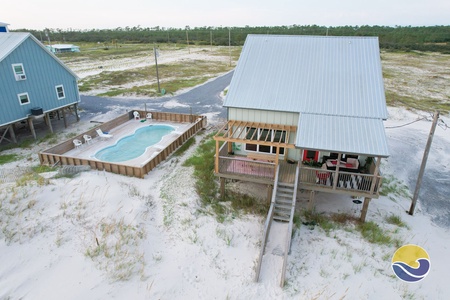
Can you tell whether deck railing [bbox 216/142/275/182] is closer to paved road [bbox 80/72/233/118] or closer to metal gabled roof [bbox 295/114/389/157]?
metal gabled roof [bbox 295/114/389/157]

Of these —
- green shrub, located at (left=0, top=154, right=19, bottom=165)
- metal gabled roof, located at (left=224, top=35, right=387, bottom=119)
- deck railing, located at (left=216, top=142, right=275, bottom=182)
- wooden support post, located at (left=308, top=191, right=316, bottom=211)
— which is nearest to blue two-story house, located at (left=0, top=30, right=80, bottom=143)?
green shrub, located at (left=0, top=154, right=19, bottom=165)

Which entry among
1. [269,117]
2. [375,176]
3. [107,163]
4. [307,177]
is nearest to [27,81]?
[107,163]

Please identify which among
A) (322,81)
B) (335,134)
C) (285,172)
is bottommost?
(285,172)

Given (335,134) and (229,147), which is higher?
(335,134)

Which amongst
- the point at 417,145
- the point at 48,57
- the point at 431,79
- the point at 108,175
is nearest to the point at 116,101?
the point at 48,57

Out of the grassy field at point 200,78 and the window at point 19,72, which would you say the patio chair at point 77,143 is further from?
the grassy field at point 200,78

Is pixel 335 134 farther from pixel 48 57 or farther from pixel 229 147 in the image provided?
pixel 48 57
